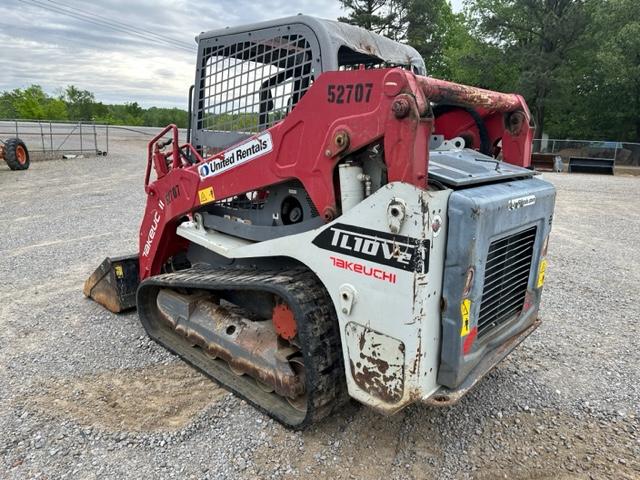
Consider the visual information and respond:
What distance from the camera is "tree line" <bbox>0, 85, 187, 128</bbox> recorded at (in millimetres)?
57719

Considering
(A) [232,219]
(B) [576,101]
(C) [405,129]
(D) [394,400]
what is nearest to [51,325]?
(A) [232,219]

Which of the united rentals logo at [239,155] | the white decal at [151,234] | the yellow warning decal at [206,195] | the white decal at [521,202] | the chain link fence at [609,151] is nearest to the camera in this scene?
the white decal at [521,202]

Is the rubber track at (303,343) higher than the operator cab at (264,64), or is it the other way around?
the operator cab at (264,64)

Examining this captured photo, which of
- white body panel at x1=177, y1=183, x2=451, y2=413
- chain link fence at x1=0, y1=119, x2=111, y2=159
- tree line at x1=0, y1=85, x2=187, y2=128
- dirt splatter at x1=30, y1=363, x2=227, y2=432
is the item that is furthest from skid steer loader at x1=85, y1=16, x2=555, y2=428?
tree line at x1=0, y1=85, x2=187, y2=128

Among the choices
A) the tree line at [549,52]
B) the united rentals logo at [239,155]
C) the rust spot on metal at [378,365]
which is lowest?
the rust spot on metal at [378,365]

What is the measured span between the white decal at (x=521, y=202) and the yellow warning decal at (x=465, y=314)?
588 mm

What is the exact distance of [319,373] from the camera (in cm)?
273

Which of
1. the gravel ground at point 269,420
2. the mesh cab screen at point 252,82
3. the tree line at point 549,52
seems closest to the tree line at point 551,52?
the tree line at point 549,52

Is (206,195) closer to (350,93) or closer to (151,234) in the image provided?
(151,234)

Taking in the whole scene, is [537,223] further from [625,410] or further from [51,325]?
[51,325]

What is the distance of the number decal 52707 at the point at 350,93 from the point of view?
96.1 inches

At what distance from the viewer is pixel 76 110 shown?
62.8 m

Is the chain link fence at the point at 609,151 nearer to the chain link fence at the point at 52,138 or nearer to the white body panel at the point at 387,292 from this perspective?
the chain link fence at the point at 52,138

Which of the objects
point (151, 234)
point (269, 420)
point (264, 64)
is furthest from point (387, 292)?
point (151, 234)
